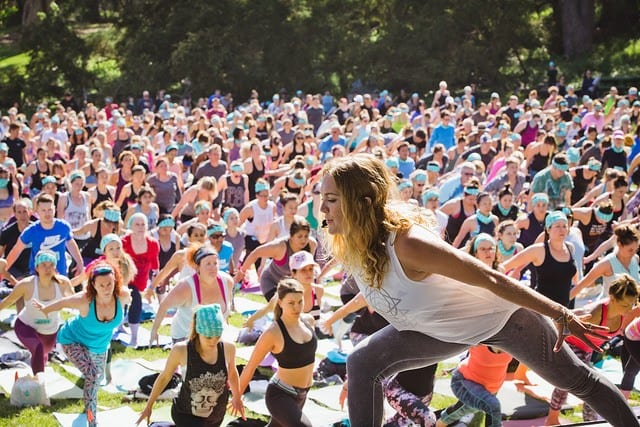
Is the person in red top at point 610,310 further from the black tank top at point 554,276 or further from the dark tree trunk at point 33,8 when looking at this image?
the dark tree trunk at point 33,8

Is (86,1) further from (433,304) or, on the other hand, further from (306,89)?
(433,304)

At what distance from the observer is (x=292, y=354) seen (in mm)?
5949

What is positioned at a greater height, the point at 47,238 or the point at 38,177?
the point at 47,238

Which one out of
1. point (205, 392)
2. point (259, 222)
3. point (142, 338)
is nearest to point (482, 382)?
point (205, 392)

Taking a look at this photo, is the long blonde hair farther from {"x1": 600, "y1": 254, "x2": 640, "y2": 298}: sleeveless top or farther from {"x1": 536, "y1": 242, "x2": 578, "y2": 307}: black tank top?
{"x1": 600, "y1": 254, "x2": 640, "y2": 298}: sleeveless top

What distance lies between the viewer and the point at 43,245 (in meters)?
8.82

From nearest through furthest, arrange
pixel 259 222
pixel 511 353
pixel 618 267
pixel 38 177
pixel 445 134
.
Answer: pixel 511 353
pixel 618 267
pixel 259 222
pixel 38 177
pixel 445 134

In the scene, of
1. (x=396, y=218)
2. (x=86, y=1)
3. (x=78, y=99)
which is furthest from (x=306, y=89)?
(x=396, y=218)

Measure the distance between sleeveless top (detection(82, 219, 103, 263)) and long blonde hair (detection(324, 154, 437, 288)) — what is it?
6.47 meters

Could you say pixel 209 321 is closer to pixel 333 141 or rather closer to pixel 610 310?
pixel 610 310

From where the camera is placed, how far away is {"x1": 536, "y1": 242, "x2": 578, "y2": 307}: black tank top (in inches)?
304

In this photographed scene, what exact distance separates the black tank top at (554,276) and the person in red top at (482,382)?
6.65 ft

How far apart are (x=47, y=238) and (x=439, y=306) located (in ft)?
20.5

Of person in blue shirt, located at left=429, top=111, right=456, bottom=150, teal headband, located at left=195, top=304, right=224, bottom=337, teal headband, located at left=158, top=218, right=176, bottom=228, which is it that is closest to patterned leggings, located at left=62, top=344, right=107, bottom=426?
teal headband, located at left=195, top=304, right=224, bottom=337
